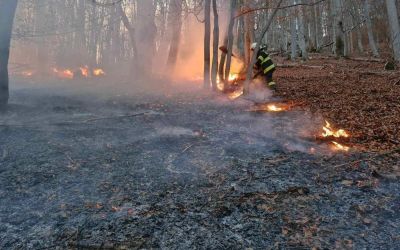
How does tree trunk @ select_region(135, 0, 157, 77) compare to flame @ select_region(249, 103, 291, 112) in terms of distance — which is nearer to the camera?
Answer: flame @ select_region(249, 103, 291, 112)

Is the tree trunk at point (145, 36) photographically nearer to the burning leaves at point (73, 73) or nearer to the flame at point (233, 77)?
the flame at point (233, 77)

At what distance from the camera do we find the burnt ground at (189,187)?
3.45 meters

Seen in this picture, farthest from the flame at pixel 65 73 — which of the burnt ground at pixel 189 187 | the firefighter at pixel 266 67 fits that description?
the burnt ground at pixel 189 187

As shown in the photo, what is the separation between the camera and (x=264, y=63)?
1070 cm

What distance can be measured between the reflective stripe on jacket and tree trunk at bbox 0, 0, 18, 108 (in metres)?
6.74

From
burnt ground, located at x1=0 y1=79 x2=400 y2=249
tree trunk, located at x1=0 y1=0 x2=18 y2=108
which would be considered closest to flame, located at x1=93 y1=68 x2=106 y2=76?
tree trunk, located at x1=0 y1=0 x2=18 y2=108

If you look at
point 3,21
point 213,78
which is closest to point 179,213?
point 3,21

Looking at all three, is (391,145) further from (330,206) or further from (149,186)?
(149,186)

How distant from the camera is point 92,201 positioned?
4.18 metres

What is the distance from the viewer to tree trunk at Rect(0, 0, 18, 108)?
27.3ft

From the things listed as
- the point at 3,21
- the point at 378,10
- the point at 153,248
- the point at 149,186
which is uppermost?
the point at 378,10

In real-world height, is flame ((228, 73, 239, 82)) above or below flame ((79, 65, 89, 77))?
below

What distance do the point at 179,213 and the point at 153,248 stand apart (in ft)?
2.30

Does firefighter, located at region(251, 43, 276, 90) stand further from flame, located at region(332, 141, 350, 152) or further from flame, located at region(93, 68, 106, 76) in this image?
flame, located at region(93, 68, 106, 76)
